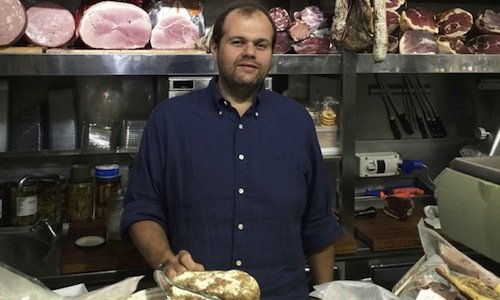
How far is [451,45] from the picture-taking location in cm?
238

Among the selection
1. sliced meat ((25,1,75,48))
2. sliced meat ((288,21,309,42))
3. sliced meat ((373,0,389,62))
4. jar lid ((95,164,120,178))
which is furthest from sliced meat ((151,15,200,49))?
sliced meat ((373,0,389,62))

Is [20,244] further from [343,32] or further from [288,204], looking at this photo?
[343,32]

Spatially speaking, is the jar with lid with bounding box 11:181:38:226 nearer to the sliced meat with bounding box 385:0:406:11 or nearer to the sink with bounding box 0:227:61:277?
the sink with bounding box 0:227:61:277

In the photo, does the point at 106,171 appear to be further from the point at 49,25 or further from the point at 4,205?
the point at 49,25

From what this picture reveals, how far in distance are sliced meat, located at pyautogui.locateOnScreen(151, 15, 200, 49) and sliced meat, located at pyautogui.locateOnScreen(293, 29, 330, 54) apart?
1.57 feet

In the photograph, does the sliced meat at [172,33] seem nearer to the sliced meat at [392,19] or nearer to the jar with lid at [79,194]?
the jar with lid at [79,194]

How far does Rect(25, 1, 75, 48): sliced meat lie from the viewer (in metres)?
1.98

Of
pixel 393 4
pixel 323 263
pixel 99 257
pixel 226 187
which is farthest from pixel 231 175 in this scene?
pixel 393 4

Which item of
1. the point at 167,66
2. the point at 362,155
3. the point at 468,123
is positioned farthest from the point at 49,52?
the point at 468,123

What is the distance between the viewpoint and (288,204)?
1547 mm

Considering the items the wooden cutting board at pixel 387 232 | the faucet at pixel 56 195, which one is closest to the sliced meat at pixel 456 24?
the wooden cutting board at pixel 387 232

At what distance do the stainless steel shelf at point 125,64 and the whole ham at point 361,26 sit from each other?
0.14 m

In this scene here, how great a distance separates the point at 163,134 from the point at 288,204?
1.48 ft

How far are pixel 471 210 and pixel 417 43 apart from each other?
1.47 meters
